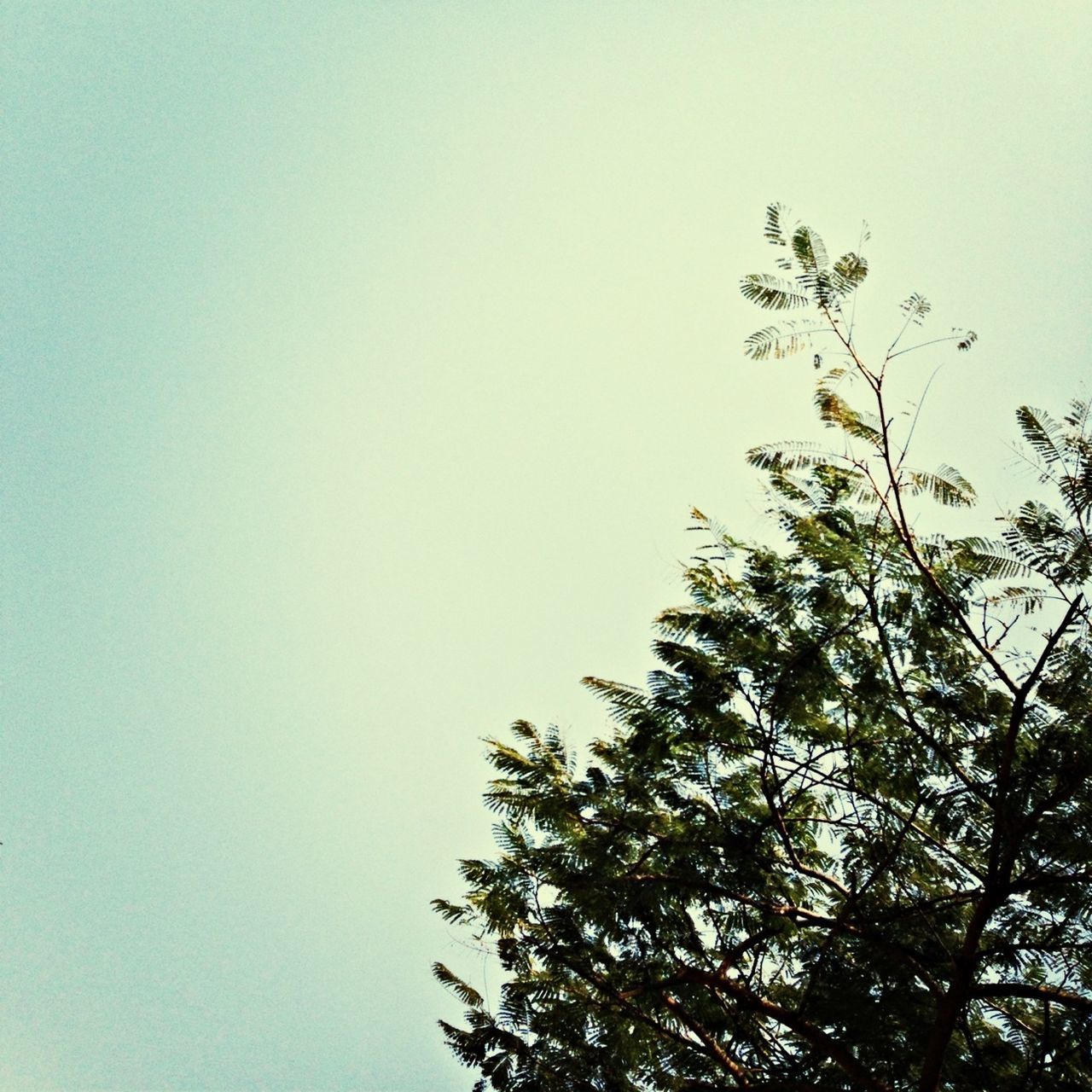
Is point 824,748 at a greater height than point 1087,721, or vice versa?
point 824,748

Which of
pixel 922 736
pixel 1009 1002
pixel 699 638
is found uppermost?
pixel 699 638

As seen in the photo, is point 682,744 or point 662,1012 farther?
point 662,1012

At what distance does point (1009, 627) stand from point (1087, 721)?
69cm

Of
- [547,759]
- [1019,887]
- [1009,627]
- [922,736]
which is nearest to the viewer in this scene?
[1019,887]

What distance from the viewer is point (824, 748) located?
538cm

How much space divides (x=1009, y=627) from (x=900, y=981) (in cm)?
194

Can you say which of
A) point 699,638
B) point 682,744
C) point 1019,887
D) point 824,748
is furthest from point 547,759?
point 1019,887

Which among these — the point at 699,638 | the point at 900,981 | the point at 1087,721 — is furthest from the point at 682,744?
the point at 1087,721

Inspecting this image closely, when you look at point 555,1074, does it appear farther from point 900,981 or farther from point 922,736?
→ point 922,736

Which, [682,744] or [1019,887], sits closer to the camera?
[1019,887]

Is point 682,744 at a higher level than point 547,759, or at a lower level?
lower

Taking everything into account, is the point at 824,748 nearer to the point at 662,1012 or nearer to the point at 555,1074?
the point at 662,1012

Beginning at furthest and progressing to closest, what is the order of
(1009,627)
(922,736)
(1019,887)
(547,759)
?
(547,759) → (1009,627) → (922,736) → (1019,887)

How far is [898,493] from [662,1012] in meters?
3.34
